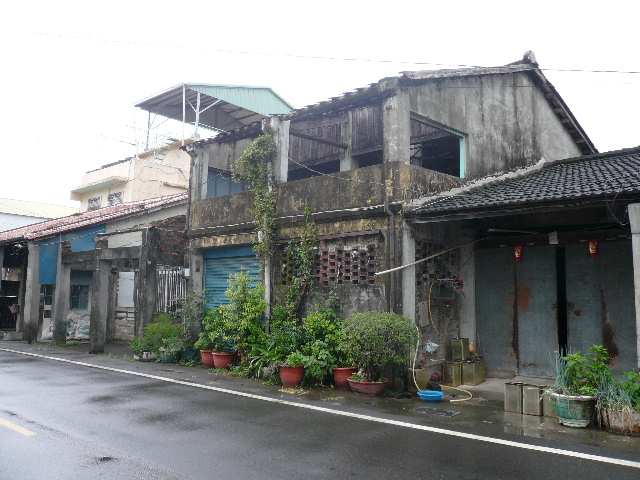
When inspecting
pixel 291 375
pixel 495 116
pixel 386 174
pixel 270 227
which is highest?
pixel 495 116

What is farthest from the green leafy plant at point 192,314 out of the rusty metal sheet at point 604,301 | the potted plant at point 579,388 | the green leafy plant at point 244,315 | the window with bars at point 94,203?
the window with bars at point 94,203

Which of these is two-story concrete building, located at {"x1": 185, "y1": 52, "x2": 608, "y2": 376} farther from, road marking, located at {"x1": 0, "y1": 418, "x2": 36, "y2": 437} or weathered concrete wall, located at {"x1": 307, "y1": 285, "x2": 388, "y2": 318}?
road marking, located at {"x1": 0, "y1": 418, "x2": 36, "y2": 437}

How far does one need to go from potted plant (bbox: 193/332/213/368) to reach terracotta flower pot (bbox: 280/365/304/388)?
127 inches

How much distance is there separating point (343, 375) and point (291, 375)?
1083mm

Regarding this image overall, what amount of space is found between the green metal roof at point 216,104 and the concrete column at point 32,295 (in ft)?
27.7

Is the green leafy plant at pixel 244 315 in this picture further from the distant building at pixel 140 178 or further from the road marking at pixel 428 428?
the distant building at pixel 140 178

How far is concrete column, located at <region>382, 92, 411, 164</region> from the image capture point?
427 inches

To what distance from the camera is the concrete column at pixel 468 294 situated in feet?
38.7

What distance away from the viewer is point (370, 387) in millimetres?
9602

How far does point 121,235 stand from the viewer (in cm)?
1716

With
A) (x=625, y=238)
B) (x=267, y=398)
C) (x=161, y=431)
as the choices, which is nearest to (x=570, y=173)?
(x=625, y=238)

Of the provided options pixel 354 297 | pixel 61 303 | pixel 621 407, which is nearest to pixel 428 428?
pixel 621 407

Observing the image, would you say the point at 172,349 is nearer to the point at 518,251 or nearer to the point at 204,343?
the point at 204,343

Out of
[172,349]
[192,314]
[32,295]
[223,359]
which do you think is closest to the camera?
[223,359]
